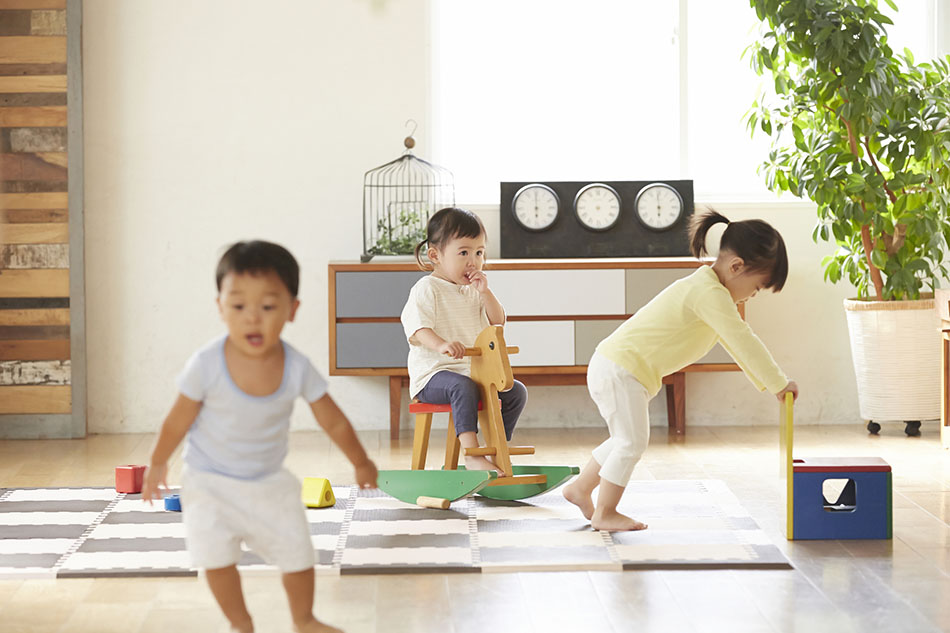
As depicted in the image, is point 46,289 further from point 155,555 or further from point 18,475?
point 155,555

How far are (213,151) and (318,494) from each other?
199 centimetres

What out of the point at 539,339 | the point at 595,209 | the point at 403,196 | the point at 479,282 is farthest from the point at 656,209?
the point at 479,282

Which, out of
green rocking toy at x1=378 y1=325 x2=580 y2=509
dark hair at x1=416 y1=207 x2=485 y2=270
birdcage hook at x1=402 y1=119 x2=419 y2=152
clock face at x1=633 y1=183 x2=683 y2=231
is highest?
birdcage hook at x1=402 y1=119 x2=419 y2=152

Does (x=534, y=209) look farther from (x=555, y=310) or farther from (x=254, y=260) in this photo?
(x=254, y=260)

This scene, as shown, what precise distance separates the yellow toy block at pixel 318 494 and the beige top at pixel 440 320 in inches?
14.8

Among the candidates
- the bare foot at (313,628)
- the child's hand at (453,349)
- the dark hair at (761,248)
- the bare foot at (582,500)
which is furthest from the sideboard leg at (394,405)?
the bare foot at (313,628)

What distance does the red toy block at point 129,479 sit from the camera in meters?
3.31

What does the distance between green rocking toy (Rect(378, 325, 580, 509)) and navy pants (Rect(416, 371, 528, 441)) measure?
32 millimetres

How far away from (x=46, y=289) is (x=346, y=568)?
97.0 inches

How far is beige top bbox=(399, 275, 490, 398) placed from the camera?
327 cm

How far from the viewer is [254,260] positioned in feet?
6.07

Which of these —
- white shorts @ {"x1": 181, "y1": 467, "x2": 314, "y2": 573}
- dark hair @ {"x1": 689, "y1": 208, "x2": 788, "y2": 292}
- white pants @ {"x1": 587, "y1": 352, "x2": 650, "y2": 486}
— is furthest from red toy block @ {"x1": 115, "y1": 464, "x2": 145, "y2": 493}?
dark hair @ {"x1": 689, "y1": 208, "x2": 788, "y2": 292}

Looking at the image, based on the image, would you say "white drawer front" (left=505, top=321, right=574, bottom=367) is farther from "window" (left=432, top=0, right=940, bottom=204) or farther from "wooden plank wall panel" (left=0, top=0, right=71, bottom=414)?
"wooden plank wall panel" (left=0, top=0, right=71, bottom=414)

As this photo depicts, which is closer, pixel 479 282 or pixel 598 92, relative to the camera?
pixel 479 282
